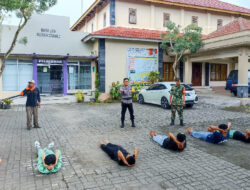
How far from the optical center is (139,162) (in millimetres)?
5074

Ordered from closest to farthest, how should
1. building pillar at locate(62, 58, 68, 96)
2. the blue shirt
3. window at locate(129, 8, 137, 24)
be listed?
the blue shirt → building pillar at locate(62, 58, 68, 96) → window at locate(129, 8, 137, 24)

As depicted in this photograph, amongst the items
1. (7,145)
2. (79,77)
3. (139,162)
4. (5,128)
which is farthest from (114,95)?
(139,162)

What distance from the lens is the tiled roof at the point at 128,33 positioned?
16.3 metres

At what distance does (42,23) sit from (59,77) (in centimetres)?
404

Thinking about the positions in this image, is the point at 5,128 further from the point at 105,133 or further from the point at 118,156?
the point at 118,156

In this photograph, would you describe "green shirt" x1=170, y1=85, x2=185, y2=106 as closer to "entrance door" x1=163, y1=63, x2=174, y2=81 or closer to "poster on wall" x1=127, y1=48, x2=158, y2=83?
"poster on wall" x1=127, y1=48, x2=158, y2=83

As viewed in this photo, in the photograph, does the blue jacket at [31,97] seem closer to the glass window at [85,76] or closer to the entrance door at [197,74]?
the glass window at [85,76]

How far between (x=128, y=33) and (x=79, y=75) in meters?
4.89

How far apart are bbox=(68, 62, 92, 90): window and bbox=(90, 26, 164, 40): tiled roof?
302 centimetres

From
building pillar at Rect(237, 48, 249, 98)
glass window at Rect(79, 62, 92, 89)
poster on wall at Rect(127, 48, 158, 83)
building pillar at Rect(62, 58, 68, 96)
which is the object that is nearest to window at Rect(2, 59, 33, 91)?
building pillar at Rect(62, 58, 68, 96)

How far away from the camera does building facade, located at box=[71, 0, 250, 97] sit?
16125 millimetres

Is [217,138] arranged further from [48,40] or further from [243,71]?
[48,40]

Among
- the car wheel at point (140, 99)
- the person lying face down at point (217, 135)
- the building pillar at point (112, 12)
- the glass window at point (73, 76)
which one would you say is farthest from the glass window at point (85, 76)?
the person lying face down at point (217, 135)

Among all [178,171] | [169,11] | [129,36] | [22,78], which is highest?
[169,11]
